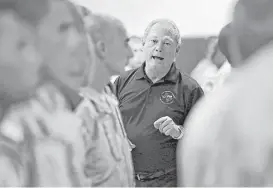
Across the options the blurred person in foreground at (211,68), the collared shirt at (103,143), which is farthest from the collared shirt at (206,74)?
the collared shirt at (103,143)

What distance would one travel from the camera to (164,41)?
144 centimetres

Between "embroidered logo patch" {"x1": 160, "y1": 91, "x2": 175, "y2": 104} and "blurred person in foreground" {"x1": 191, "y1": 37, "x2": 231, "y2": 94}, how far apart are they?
0.43ft

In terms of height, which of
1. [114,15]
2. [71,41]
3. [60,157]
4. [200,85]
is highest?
A: [114,15]

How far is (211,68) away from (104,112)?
22.6 inches

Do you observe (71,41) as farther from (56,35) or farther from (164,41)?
(164,41)

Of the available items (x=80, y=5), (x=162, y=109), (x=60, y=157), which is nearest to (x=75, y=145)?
(x=60, y=157)

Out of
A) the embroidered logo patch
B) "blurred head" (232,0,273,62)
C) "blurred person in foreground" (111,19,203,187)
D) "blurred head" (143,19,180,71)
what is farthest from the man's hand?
"blurred head" (232,0,273,62)

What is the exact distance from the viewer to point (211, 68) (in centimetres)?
152

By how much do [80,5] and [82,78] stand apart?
199mm

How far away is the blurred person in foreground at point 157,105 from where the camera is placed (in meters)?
1.41

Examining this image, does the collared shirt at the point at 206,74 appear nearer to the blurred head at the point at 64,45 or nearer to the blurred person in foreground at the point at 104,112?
the blurred person in foreground at the point at 104,112

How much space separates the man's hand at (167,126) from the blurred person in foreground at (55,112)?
1.34 ft

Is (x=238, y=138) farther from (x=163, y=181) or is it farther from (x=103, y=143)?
(x=163, y=181)

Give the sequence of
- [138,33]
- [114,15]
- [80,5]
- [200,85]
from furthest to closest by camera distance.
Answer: [200,85]
[138,33]
[114,15]
[80,5]
